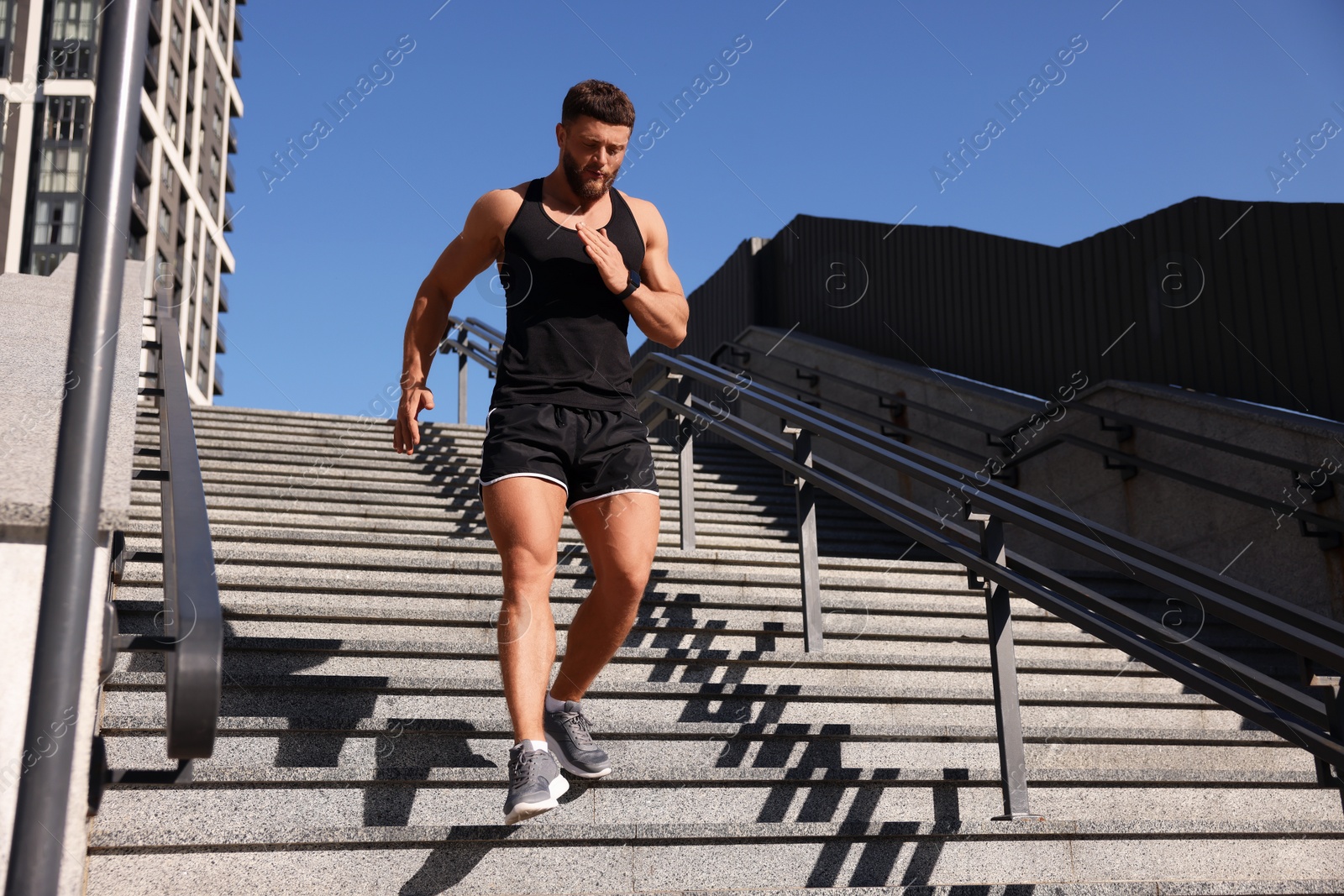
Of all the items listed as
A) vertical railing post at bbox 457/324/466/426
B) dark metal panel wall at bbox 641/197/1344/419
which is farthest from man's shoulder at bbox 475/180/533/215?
vertical railing post at bbox 457/324/466/426

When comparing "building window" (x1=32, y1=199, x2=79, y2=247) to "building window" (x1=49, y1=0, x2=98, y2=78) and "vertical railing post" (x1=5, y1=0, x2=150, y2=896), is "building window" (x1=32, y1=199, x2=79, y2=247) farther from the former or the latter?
"vertical railing post" (x1=5, y1=0, x2=150, y2=896)

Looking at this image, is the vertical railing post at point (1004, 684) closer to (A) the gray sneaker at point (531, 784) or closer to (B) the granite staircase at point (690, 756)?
(B) the granite staircase at point (690, 756)

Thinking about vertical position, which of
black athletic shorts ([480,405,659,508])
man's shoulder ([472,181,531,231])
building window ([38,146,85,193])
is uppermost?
building window ([38,146,85,193])

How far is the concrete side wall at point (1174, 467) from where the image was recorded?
5.30 m

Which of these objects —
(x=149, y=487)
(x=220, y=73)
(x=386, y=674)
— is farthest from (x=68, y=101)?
(x=386, y=674)

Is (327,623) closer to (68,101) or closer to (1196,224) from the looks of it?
(1196,224)

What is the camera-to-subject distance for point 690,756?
3369 millimetres

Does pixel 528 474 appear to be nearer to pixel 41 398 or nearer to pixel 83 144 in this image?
pixel 41 398

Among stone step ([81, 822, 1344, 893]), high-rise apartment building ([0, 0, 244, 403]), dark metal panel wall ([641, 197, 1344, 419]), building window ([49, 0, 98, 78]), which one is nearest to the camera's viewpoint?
stone step ([81, 822, 1344, 893])

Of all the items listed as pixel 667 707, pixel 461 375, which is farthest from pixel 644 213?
pixel 461 375

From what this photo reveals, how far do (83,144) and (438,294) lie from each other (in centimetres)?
3660

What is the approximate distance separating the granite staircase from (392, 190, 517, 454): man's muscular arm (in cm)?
81

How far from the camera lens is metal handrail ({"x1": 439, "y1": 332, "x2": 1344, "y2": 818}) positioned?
2.46m

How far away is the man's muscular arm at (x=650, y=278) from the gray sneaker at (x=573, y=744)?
3.02 ft
